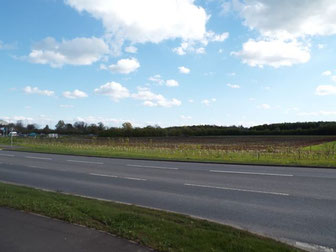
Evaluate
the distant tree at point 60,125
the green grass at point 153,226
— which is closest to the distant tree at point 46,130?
the distant tree at point 60,125

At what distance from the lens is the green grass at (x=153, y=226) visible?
4.26 metres

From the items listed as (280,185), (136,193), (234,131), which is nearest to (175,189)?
(136,193)

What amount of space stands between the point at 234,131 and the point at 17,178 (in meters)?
68.5

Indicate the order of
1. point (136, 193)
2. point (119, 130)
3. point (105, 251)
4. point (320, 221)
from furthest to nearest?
point (119, 130)
point (136, 193)
point (320, 221)
point (105, 251)

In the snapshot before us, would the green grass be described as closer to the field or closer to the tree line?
the field

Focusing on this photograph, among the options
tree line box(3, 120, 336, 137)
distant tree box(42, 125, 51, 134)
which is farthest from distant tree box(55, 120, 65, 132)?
tree line box(3, 120, 336, 137)

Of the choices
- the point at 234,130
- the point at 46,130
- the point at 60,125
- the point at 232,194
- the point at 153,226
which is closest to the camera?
the point at 153,226

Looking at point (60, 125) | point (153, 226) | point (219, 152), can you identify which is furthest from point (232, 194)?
point (60, 125)

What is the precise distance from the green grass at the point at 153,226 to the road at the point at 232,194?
0.91 meters

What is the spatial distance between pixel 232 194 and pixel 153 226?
4.23m

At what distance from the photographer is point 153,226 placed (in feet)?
16.7

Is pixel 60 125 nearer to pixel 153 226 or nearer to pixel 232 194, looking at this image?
pixel 232 194

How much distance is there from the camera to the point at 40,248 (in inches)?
165

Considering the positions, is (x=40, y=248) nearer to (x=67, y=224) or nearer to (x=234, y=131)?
(x=67, y=224)
